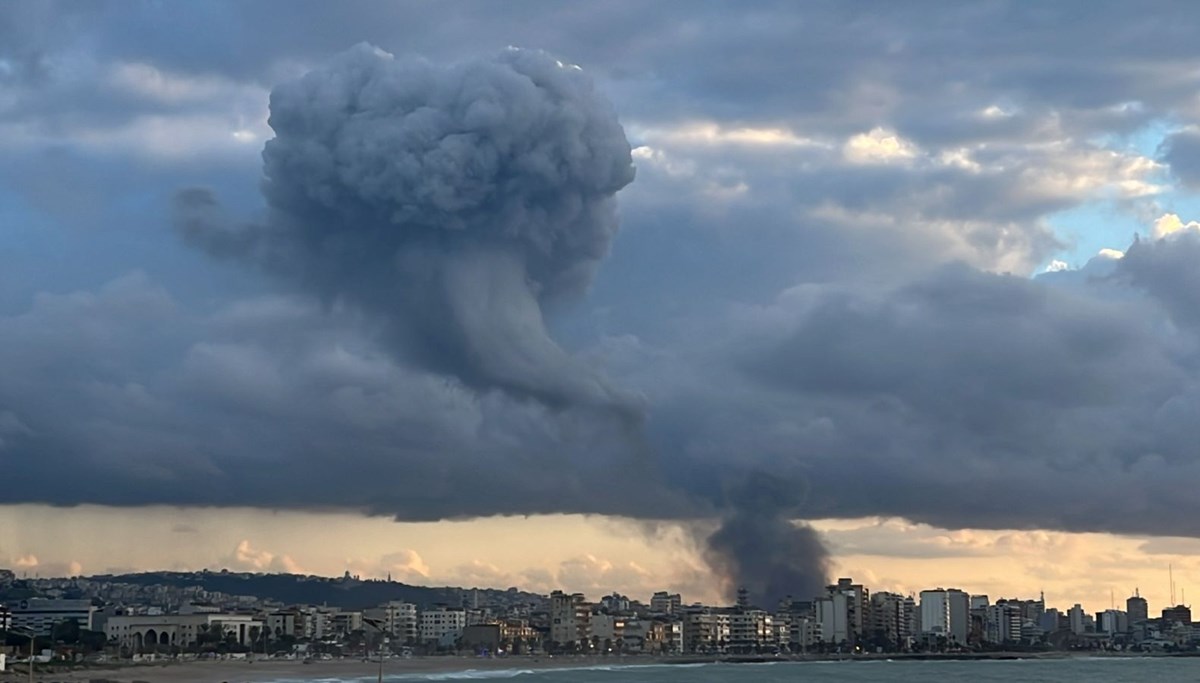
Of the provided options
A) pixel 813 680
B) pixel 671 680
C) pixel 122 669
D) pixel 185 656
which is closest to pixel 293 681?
pixel 122 669

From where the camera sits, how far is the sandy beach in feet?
340

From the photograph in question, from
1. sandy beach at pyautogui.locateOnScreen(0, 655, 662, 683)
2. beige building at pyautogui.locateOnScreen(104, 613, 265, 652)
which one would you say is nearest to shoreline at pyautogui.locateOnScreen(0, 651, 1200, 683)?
sandy beach at pyautogui.locateOnScreen(0, 655, 662, 683)

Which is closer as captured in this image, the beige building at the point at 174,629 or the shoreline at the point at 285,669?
the shoreline at the point at 285,669

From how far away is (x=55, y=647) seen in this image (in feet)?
495

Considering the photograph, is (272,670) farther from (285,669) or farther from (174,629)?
(174,629)

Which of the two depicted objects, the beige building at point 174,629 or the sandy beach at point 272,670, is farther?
the beige building at point 174,629

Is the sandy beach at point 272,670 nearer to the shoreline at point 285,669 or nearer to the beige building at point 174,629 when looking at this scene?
the shoreline at point 285,669

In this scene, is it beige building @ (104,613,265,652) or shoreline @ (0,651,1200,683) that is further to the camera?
beige building @ (104,613,265,652)

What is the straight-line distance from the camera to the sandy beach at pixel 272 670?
4082 inches

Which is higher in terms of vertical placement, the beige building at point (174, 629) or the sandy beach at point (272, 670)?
the beige building at point (174, 629)

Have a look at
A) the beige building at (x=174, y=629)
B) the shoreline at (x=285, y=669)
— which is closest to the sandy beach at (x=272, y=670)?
the shoreline at (x=285, y=669)

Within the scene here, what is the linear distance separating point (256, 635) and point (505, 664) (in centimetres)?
3826

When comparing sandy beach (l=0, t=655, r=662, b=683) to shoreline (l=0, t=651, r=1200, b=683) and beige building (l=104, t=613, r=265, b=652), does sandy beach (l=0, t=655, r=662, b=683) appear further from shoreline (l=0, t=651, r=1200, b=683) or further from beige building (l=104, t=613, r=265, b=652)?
beige building (l=104, t=613, r=265, b=652)

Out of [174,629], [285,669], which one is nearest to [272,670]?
[285,669]
